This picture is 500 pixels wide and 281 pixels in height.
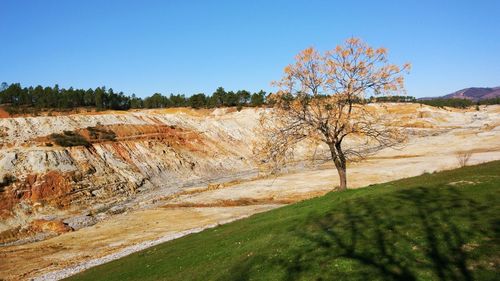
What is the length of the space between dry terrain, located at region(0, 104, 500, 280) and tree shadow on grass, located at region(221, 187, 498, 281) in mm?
15586

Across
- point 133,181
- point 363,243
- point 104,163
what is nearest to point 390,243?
point 363,243

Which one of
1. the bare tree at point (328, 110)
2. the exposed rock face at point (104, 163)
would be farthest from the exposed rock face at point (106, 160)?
the bare tree at point (328, 110)

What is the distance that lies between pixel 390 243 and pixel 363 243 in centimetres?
109

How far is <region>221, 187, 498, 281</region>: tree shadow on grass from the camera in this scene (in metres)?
13.3

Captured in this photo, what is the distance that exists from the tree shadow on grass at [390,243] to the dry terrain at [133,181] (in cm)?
1559

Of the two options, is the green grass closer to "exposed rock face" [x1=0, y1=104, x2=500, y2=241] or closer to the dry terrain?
"exposed rock face" [x1=0, y1=104, x2=500, y2=241]

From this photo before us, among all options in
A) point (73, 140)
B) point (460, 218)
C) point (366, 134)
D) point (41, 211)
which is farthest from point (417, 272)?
point (73, 140)

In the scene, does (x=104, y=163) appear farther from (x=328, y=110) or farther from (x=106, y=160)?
(x=328, y=110)

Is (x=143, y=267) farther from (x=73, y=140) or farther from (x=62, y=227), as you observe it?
(x=73, y=140)

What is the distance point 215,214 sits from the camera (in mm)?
46500

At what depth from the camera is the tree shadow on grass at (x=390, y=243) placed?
1326 centimetres

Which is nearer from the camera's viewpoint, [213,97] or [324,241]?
[324,241]

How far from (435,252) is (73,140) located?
7389cm

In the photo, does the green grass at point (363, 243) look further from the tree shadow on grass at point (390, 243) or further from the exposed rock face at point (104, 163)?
the exposed rock face at point (104, 163)
